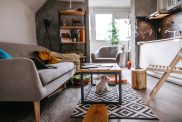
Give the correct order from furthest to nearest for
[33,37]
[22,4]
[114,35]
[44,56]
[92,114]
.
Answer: [114,35], [33,37], [22,4], [44,56], [92,114]

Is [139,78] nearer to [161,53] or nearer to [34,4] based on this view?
[161,53]

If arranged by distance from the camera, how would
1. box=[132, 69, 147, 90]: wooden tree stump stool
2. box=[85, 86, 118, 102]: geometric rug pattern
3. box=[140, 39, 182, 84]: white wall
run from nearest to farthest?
box=[85, 86, 118, 102]: geometric rug pattern < box=[132, 69, 147, 90]: wooden tree stump stool < box=[140, 39, 182, 84]: white wall

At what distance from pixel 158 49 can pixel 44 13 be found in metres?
3.06

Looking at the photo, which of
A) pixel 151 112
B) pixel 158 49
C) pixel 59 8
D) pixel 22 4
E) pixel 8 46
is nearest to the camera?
pixel 151 112

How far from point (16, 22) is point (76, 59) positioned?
1.36 m

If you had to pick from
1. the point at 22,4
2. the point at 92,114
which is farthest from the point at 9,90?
the point at 22,4

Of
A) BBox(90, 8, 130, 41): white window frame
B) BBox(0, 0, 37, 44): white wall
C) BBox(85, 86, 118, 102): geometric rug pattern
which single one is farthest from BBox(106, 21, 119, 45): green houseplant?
BBox(85, 86, 118, 102): geometric rug pattern

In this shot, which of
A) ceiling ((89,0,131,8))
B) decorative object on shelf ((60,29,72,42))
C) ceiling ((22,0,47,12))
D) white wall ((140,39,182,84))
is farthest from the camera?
ceiling ((89,0,131,8))

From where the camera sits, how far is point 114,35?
626cm

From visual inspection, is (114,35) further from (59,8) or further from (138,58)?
(59,8)

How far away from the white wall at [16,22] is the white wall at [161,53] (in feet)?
9.85

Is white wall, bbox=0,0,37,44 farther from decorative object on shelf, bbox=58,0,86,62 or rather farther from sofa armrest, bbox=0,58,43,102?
sofa armrest, bbox=0,58,43,102

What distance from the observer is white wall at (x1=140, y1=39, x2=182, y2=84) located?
2968 mm

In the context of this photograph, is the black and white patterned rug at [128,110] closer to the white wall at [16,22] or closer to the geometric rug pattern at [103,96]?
the geometric rug pattern at [103,96]
